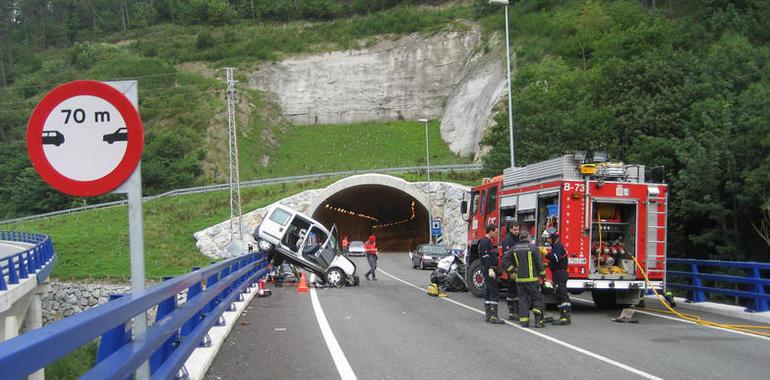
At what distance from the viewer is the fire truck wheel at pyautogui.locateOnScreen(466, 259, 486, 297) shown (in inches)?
808

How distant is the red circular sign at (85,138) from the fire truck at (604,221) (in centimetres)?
1186

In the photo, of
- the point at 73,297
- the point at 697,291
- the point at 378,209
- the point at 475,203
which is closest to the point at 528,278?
the point at 697,291

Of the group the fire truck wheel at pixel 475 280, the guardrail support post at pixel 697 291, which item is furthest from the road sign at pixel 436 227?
the guardrail support post at pixel 697 291

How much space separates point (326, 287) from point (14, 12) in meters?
129

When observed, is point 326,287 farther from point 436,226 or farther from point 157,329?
point 436,226

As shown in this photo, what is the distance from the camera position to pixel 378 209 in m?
77.6

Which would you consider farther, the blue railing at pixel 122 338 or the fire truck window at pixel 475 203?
the fire truck window at pixel 475 203

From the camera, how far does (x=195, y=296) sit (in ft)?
27.9

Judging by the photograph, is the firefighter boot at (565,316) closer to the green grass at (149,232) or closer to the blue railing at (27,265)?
the blue railing at (27,265)

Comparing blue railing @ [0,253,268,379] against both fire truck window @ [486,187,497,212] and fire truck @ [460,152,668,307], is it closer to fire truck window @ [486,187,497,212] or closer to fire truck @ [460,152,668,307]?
fire truck @ [460,152,668,307]

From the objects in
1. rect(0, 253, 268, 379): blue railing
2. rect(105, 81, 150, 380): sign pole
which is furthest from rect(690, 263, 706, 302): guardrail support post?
rect(105, 81, 150, 380): sign pole

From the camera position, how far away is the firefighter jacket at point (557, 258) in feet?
47.1

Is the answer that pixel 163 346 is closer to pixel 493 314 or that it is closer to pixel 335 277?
pixel 493 314

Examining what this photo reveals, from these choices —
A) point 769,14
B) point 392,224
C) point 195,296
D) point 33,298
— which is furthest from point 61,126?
point 392,224
